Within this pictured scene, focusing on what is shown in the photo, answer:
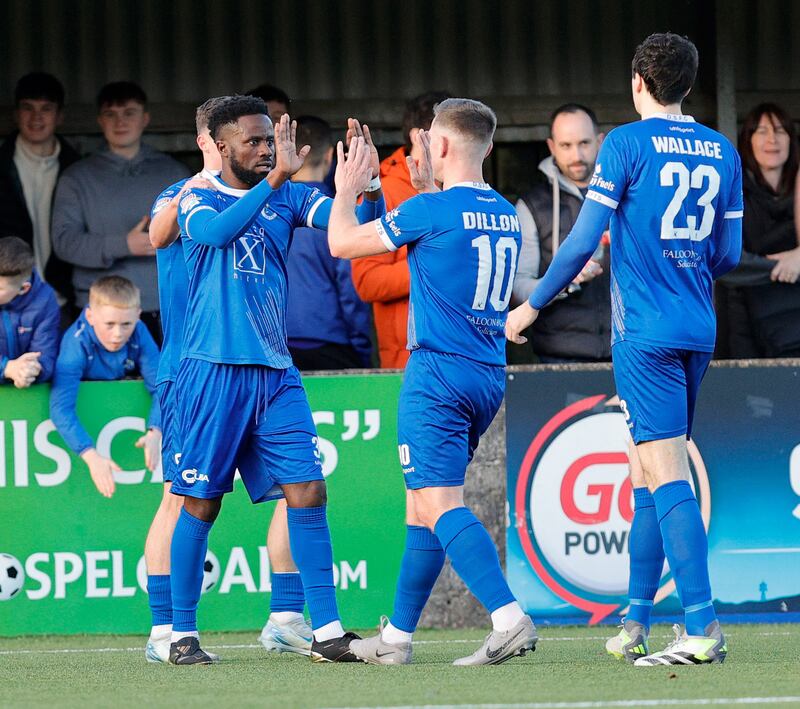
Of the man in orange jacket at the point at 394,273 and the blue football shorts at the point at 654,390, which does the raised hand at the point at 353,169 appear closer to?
the blue football shorts at the point at 654,390

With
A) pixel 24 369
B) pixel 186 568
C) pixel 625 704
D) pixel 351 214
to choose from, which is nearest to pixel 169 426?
pixel 186 568

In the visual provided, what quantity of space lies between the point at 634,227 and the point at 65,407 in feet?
10.7

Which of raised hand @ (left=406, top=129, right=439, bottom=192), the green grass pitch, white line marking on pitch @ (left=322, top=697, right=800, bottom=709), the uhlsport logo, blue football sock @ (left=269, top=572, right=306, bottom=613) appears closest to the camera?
white line marking on pitch @ (left=322, top=697, right=800, bottom=709)

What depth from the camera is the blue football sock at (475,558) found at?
4969mm

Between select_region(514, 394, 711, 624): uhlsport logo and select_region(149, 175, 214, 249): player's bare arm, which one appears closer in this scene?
select_region(149, 175, 214, 249): player's bare arm

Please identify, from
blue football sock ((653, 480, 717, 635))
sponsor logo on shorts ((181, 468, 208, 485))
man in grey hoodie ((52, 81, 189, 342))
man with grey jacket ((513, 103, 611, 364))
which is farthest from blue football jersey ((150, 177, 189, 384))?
man with grey jacket ((513, 103, 611, 364))

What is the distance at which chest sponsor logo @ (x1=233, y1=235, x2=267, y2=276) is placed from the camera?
17.8 feet

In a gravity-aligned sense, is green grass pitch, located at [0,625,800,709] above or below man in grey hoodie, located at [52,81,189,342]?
below

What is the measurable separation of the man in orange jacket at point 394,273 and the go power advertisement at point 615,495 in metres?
0.61

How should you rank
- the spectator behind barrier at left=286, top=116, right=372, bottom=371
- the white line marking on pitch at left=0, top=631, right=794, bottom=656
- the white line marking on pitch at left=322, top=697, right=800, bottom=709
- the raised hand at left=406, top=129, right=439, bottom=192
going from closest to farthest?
the white line marking on pitch at left=322, top=697, right=800, bottom=709 < the raised hand at left=406, top=129, right=439, bottom=192 < the white line marking on pitch at left=0, top=631, right=794, bottom=656 < the spectator behind barrier at left=286, top=116, right=372, bottom=371

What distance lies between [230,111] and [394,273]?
6.77 feet

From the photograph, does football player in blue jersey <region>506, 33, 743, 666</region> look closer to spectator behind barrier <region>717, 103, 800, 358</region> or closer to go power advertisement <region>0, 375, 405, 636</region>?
go power advertisement <region>0, 375, 405, 636</region>

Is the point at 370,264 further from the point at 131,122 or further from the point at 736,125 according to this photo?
the point at 736,125

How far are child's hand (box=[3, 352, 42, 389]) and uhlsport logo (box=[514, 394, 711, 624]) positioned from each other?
2337mm
